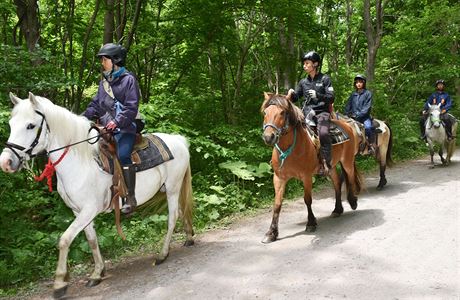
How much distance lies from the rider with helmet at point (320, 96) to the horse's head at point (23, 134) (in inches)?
147

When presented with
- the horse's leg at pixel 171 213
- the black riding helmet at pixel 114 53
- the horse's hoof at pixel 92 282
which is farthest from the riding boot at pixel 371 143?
the horse's hoof at pixel 92 282

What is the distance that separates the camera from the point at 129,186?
484 cm

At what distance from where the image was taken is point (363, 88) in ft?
30.3

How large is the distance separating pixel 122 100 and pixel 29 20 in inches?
173

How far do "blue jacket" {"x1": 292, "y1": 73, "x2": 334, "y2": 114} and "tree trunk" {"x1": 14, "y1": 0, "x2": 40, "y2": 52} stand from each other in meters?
5.36

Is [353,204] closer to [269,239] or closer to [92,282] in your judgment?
[269,239]

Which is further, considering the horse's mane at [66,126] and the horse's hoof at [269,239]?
the horse's hoof at [269,239]

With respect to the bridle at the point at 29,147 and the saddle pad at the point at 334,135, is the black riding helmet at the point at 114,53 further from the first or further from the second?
the saddle pad at the point at 334,135

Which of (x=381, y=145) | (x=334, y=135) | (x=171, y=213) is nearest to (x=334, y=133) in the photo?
(x=334, y=135)

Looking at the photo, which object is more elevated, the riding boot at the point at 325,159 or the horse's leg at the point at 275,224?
the riding boot at the point at 325,159

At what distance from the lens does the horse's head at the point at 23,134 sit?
3.84 meters

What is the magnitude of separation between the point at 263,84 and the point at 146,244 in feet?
35.7

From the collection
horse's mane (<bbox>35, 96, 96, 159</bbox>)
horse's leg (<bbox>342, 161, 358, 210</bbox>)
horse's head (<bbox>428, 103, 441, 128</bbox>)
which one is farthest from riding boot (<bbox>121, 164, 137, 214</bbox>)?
horse's head (<bbox>428, 103, 441, 128</bbox>)

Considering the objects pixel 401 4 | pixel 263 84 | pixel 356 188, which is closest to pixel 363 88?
pixel 356 188
